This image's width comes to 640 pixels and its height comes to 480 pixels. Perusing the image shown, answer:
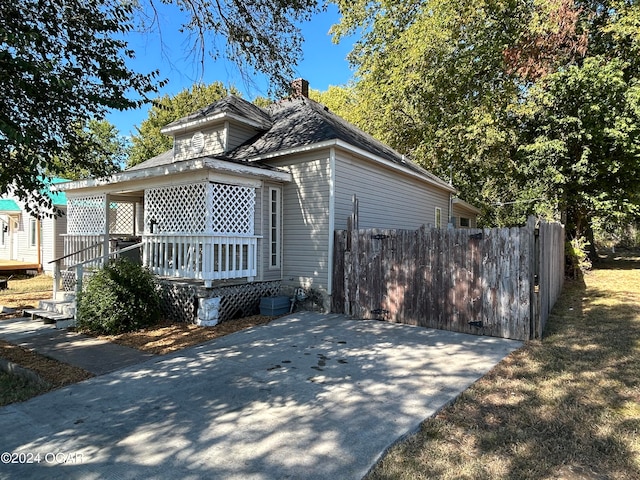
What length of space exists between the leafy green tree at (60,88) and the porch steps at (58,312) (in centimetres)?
270

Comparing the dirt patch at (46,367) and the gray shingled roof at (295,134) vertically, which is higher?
the gray shingled roof at (295,134)

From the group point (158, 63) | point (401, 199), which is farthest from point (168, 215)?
point (401, 199)

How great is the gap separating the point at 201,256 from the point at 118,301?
72.1 inches

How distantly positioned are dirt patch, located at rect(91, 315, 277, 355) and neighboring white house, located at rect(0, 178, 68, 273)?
449 inches

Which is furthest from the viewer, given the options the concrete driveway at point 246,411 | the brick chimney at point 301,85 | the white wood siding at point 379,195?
the brick chimney at point 301,85

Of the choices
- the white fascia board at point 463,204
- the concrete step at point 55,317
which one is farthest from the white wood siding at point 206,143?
the white fascia board at point 463,204

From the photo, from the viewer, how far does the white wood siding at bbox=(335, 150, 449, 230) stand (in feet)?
28.6

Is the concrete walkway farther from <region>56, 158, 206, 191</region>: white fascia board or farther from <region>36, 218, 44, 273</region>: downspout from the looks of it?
<region>36, 218, 44, 273</region>: downspout

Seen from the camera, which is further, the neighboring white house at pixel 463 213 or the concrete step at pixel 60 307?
the neighboring white house at pixel 463 213

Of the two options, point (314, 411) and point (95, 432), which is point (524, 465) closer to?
point (314, 411)

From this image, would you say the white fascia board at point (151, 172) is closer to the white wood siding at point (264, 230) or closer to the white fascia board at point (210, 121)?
the white wood siding at point (264, 230)

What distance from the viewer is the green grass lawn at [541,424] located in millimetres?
2686

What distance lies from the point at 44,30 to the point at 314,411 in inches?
248

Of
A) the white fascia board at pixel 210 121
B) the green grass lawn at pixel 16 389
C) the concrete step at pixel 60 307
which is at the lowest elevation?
the green grass lawn at pixel 16 389
